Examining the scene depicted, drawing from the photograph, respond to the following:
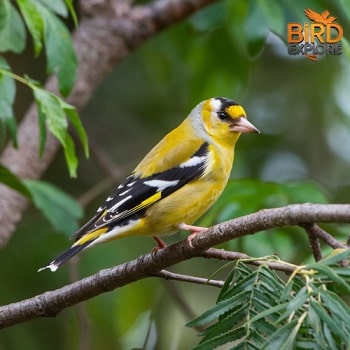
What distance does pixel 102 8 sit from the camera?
507 centimetres

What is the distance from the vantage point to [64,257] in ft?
10.6

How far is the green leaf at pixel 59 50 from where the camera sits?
322 cm

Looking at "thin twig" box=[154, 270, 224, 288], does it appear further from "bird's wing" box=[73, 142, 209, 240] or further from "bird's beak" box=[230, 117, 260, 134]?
"bird's beak" box=[230, 117, 260, 134]

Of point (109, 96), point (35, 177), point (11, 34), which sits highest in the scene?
point (11, 34)

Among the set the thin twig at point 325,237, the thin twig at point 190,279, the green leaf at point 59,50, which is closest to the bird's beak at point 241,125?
the green leaf at point 59,50

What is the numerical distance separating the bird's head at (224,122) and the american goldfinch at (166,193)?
3cm

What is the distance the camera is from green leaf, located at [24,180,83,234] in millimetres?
4254

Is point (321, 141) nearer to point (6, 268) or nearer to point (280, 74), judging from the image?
point (280, 74)

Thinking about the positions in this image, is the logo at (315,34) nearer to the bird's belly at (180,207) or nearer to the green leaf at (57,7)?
the bird's belly at (180,207)

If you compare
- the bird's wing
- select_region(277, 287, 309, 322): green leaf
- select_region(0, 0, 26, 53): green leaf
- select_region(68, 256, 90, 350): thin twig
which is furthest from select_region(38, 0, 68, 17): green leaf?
select_region(68, 256, 90, 350): thin twig

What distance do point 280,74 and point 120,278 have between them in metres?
4.62

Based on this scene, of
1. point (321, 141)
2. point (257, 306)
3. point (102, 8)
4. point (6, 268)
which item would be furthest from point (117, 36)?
point (257, 306)

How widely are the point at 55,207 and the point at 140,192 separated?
32.0 inches

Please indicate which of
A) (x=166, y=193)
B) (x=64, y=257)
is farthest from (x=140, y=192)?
(x=64, y=257)
